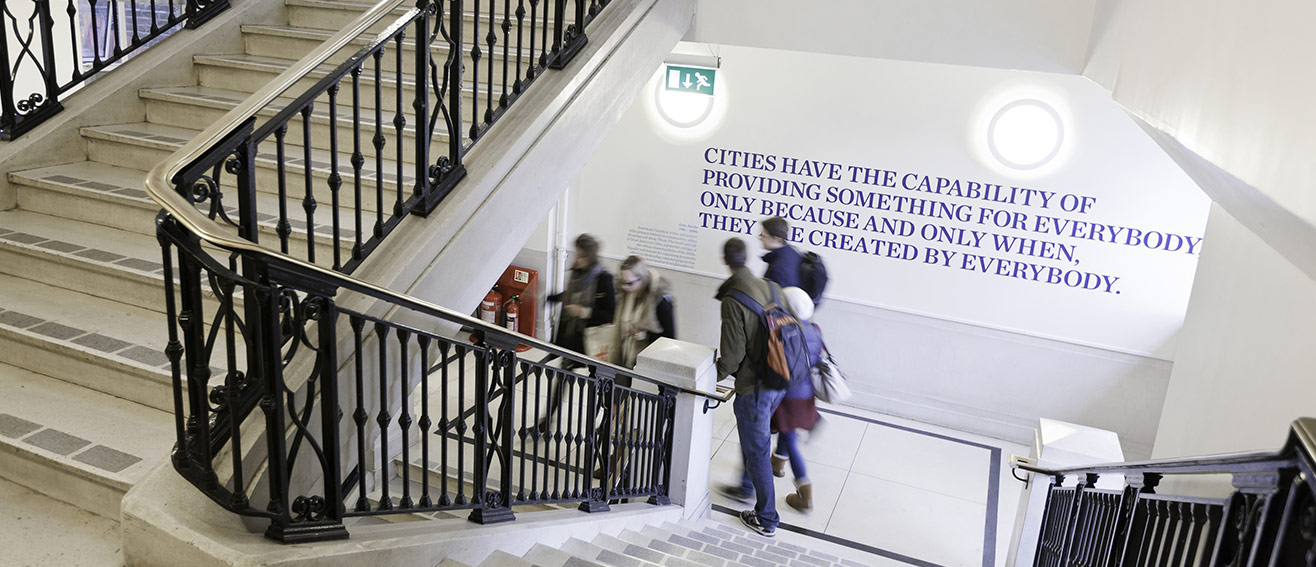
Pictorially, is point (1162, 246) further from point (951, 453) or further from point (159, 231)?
point (159, 231)

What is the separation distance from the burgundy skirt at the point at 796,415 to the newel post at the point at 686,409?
0.52m

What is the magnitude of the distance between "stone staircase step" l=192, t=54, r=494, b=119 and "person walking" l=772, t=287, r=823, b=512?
253 cm

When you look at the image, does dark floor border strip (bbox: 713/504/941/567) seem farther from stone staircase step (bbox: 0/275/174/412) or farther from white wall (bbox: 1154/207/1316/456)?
stone staircase step (bbox: 0/275/174/412)

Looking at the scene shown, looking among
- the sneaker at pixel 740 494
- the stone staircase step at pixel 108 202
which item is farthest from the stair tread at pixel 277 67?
the sneaker at pixel 740 494

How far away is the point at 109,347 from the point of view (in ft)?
10.1

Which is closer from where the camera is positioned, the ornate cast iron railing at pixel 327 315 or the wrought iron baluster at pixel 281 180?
the ornate cast iron railing at pixel 327 315

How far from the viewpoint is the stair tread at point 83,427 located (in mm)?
2664

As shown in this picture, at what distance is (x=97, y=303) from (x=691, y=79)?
5.65m

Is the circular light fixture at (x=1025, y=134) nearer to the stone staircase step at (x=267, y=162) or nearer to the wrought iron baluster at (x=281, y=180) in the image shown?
the stone staircase step at (x=267, y=162)

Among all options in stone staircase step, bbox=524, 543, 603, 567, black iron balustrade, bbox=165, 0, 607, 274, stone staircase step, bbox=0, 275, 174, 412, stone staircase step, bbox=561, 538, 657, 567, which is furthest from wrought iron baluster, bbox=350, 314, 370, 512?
stone staircase step, bbox=561, 538, 657, 567

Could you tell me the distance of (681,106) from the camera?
812cm

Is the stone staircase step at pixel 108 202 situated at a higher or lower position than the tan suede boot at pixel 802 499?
higher

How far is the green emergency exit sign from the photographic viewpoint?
798 centimetres

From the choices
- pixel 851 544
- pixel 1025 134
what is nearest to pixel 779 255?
pixel 851 544
